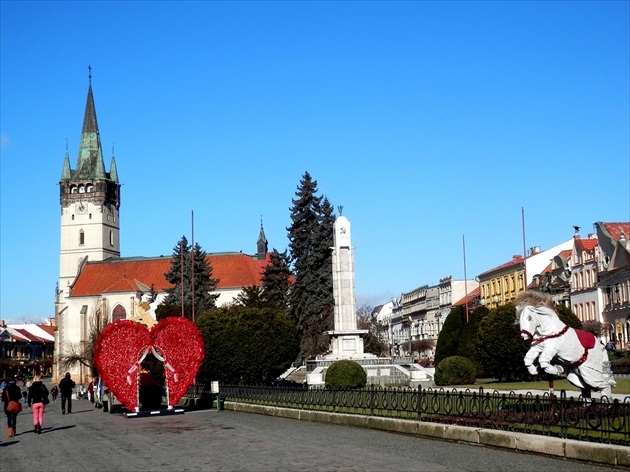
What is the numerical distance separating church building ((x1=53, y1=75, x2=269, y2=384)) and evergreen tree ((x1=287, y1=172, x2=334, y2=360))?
51829 mm

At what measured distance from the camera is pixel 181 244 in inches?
3521

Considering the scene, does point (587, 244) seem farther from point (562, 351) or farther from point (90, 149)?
point (90, 149)

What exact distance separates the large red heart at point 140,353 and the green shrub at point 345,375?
352 inches

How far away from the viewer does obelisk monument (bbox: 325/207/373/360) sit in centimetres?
4662

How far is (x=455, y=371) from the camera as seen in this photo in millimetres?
38375

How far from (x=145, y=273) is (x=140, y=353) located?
10296 cm

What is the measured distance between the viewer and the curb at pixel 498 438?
12631 millimetres

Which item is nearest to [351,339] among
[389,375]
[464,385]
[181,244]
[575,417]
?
[389,375]

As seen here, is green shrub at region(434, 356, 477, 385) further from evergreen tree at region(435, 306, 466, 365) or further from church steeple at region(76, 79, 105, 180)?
church steeple at region(76, 79, 105, 180)

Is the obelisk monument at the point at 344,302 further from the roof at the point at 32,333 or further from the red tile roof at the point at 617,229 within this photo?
the roof at the point at 32,333

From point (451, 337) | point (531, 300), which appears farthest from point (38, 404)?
point (451, 337)

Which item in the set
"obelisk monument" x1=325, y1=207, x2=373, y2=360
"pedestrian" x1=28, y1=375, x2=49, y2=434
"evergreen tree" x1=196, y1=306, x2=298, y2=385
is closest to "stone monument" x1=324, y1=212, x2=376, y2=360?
"obelisk monument" x1=325, y1=207, x2=373, y2=360

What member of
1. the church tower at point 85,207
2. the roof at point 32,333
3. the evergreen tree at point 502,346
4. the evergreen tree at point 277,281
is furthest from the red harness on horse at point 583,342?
the roof at point 32,333

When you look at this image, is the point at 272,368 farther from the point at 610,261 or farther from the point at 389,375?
the point at 610,261
